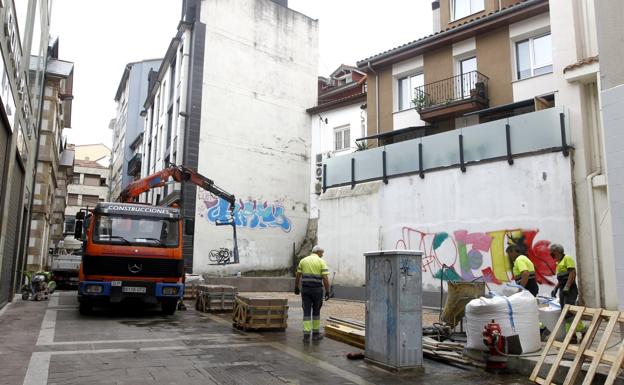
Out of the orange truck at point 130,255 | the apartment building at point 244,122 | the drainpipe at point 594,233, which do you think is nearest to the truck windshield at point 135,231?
the orange truck at point 130,255

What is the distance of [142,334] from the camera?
30.7 feet

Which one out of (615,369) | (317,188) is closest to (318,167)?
(317,188)

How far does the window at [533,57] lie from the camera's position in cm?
1575

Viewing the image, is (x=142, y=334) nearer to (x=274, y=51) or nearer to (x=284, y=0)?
(x=274, y=51)

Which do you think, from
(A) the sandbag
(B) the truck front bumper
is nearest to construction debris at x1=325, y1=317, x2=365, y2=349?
(A) the sandbag

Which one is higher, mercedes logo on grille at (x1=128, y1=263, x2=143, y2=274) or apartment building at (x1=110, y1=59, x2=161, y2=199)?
apartment building at (x1=110, y1=59, x2=161, y2=199)

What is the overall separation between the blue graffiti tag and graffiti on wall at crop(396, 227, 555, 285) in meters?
11.8

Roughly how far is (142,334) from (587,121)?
1162 cm

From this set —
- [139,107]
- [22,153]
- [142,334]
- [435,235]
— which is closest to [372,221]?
[435,235]

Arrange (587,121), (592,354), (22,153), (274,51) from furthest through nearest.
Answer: (274,51) → (22,153) → (587,121) → (592,354)

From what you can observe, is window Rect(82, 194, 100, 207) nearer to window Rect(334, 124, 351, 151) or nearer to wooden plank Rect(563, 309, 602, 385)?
window Rect(334, 124, 351, 151)

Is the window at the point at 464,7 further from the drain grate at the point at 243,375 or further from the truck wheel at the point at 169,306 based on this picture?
the drain grate at the point at 243,375

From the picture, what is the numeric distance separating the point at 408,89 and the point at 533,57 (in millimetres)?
4905

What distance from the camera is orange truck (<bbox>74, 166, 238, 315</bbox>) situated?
11344mm
